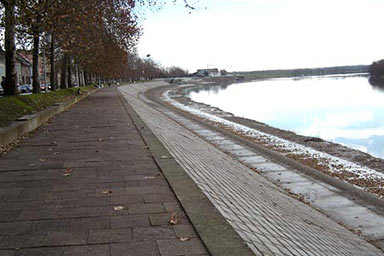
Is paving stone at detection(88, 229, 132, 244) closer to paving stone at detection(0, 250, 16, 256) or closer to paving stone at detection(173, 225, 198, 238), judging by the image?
paving stone at detection(173, 225, 198, 238)

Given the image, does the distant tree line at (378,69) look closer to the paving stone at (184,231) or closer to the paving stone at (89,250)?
the paving stone at (184,231)

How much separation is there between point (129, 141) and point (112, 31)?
14.7 meters

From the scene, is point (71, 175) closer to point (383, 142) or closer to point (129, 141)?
point (129, 141)

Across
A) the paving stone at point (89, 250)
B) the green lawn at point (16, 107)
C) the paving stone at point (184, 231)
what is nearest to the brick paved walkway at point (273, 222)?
the paving stone at point (184, 231)

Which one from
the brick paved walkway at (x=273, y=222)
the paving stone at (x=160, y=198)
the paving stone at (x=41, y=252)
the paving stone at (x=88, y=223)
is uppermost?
the paving stone at (x=160, y=198)

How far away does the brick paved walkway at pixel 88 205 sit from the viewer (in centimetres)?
415

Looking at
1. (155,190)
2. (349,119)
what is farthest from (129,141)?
(349,119)

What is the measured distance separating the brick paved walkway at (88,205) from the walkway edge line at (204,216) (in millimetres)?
100

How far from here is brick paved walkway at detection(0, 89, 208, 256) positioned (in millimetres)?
4152

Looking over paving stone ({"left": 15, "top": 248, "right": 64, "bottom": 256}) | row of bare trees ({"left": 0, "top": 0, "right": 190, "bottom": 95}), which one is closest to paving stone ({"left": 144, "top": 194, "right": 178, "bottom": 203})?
paving stone ({"left": 15, "top": 248, "right": 64, "bottom": 256})

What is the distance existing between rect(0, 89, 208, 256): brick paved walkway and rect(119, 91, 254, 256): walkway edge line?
10 centimetres

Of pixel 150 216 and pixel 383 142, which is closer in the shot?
pixel 150 216

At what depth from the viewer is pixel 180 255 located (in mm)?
3910

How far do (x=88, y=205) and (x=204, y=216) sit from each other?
1.61 m
